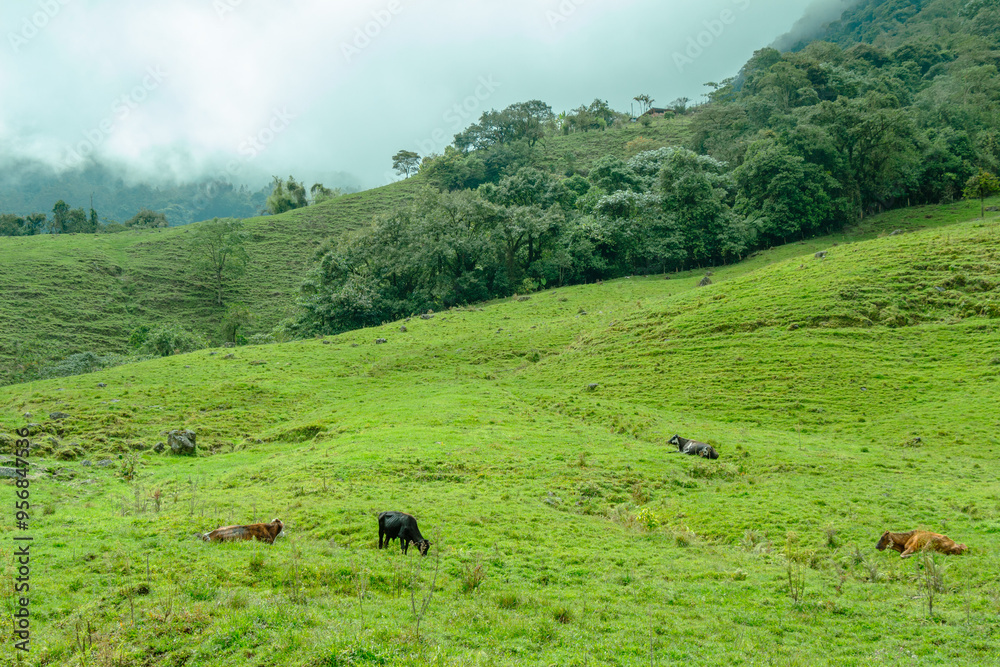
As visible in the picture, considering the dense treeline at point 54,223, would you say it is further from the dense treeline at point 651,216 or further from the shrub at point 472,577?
the shrub at point 472,577

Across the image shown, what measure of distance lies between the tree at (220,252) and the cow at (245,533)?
7587 centimetres

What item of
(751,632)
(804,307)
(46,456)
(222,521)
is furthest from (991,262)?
(46,456)

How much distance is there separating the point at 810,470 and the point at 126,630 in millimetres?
19163

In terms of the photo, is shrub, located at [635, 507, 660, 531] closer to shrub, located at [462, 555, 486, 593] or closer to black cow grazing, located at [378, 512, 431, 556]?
shrub, located at [462, 555, 486, 593]

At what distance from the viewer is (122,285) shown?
78.4 meters

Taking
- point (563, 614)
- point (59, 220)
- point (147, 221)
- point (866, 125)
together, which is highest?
point (147, 221)

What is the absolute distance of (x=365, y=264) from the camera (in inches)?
2537

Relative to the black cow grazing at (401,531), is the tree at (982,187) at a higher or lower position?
higher

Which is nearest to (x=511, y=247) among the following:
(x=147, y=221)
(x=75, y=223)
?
(x=75, y=223)

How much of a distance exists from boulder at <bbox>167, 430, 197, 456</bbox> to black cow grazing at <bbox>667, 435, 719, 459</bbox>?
20879 mm

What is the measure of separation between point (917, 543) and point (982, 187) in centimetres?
6625

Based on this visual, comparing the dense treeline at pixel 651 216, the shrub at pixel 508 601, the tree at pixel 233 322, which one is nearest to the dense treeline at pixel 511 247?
the dense treeline at pixel 651 216

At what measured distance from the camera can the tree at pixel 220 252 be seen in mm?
81875

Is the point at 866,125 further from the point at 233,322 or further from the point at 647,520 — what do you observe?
the point at 233,322
